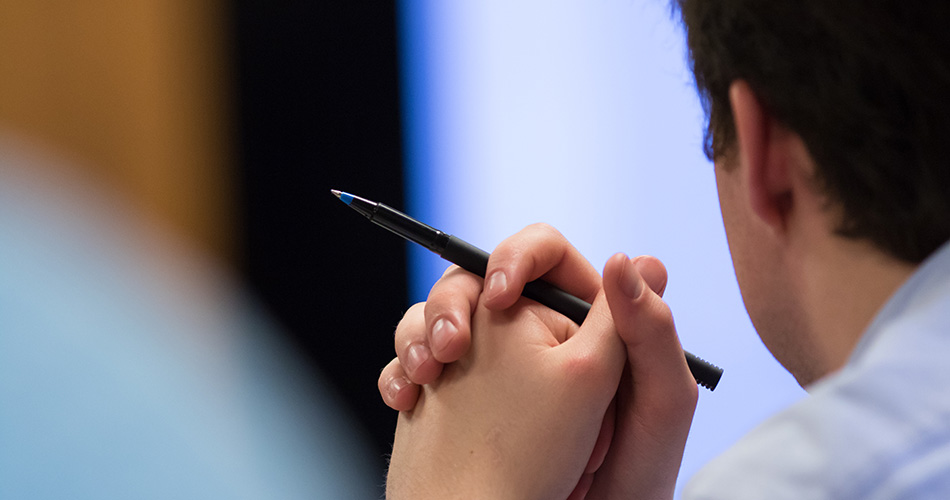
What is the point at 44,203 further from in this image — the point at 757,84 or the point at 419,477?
the point at 757,84

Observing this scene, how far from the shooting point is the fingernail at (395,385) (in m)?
0.58

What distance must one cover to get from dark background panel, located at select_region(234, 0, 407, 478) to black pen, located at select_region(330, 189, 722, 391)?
0.87 feet

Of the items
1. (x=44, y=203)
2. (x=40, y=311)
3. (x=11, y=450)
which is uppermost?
(x=44, y=203)

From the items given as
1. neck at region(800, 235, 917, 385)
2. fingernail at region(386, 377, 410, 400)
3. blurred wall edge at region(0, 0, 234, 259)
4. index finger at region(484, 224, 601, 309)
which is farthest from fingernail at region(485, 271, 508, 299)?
blurred wall edge at region(0, 0, 234, 259)

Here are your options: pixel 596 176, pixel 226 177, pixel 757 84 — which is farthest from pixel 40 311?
pixel 757 84

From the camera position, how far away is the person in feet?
0.88

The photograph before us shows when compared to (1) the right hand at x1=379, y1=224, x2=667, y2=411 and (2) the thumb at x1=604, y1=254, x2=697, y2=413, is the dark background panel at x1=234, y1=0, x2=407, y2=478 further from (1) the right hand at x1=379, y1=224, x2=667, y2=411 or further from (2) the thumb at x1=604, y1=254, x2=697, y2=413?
(2) the thumb at x1=604, y1=254, x2=697, y2=413

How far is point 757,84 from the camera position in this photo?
1.28 ft

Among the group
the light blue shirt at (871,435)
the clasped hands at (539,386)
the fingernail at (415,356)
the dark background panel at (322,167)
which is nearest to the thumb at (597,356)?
the clasped hands at (539,386)

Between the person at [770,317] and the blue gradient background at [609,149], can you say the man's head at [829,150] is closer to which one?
the person at [770,317]

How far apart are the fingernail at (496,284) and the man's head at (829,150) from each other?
0.59ft

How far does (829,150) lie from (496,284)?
25cm

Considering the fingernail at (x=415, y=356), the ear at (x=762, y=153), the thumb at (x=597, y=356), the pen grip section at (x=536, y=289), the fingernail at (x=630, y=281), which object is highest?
the ear at (x=762, y=153)

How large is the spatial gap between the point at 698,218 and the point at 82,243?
0.68 metres
